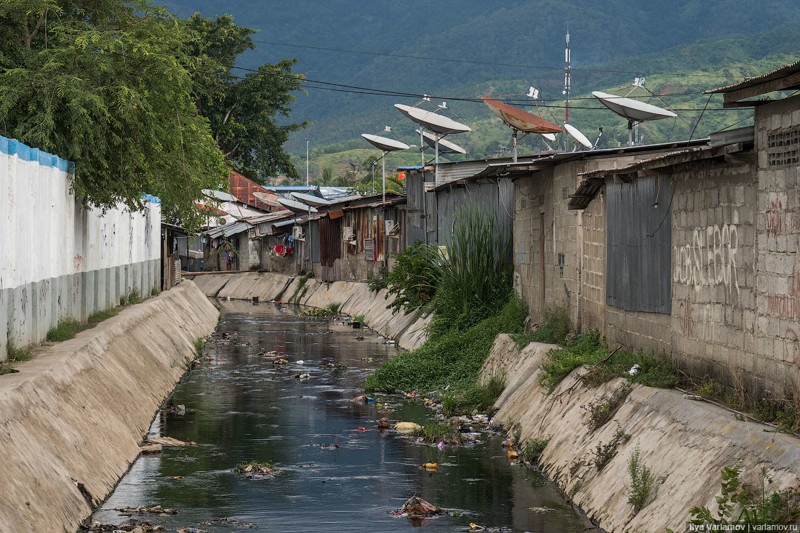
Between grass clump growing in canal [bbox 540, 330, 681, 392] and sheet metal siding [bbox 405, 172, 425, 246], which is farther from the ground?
A: sheet metal siding [bbox 405, 172, 425, 246]

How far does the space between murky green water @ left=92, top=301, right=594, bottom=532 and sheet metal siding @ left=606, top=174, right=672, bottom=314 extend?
250cm

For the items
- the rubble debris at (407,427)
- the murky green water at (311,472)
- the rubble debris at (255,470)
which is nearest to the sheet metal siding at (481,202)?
the murky green water at (311,472)

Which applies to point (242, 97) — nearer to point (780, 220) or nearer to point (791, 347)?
point (780, 220)

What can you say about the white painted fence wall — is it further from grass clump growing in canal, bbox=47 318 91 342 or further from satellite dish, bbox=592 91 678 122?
satellite dish, bbox=592 91 678 122

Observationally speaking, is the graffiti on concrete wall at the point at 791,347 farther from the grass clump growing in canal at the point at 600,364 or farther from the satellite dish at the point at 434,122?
the satellite dish at the point at 434,122

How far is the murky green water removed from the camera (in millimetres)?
10914

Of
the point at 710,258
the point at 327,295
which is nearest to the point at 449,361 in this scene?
the point at 710,258

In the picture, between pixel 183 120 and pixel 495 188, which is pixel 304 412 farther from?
pixel 495 188

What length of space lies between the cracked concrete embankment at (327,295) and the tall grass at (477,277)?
260cm

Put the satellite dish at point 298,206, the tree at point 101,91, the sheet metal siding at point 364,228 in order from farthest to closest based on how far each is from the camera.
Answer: the satellite dish at point 298,206, the sheet metal siding at point 364,228, the tree at point 101,91

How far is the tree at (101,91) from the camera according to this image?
17.8 metres

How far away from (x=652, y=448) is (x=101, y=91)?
11890 mm

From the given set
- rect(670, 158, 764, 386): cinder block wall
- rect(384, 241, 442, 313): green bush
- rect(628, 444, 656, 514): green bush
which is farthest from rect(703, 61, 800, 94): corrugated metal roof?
rect(384, 241, 442, 313): green bush

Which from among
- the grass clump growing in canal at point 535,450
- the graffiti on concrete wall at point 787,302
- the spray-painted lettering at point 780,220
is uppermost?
the spray-painted lettering at point 780,220
